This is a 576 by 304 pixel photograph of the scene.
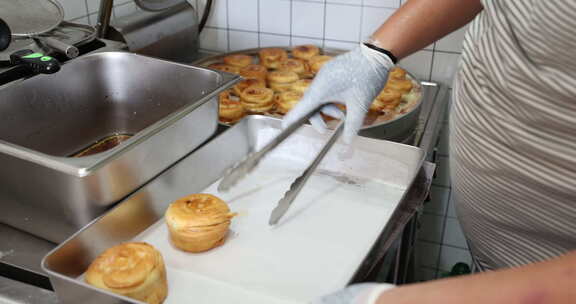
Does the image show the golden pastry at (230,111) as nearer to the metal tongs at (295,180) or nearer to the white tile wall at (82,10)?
the metal tongs at (295,180)

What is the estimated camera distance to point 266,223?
1.01 meters

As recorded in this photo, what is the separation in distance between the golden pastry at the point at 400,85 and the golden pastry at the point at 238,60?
0.48 m

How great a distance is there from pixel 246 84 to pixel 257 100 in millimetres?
130

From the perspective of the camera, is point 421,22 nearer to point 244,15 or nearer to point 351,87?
point 351,87

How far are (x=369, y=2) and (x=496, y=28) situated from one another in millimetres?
898

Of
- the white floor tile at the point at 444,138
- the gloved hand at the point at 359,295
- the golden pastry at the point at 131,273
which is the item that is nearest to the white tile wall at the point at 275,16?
the white floor tile at the point at 444,138

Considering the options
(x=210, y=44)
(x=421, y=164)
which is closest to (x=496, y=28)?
(x=421, y=164)

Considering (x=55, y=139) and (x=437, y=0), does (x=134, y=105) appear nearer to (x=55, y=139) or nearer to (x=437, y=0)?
(x=55, y=139)

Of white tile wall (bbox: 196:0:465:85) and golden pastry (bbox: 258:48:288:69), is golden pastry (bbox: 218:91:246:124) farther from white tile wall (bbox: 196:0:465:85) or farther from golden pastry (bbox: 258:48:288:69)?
white tile wall (bbox: 196:0:465:85)

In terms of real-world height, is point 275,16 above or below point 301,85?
above

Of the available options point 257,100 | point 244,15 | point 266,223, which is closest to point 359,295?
point 266,223

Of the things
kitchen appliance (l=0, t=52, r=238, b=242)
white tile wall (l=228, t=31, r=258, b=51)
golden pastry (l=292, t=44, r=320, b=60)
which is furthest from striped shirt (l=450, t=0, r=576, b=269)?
white tile wall (l=228, t=31, r=258, b=51)

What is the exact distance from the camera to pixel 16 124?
1.03 meters

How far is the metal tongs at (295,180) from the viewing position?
79 cm
